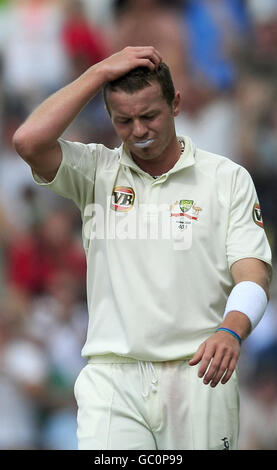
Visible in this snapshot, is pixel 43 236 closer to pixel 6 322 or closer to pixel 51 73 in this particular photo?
pixel 6 322

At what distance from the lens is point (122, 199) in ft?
14.1

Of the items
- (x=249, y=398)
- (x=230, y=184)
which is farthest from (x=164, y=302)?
(x=249, y=398)

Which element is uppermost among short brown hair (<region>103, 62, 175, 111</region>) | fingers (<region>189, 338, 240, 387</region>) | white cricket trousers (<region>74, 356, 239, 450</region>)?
short brown hair (<region>103, 62, 175, 111</region>)

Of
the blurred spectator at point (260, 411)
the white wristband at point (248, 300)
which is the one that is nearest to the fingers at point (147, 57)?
the white wristband at point (248, 300)

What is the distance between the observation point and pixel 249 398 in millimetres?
7965

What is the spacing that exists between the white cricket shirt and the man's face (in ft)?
0.50

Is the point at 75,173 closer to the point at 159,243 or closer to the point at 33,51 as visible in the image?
the point at 159,243

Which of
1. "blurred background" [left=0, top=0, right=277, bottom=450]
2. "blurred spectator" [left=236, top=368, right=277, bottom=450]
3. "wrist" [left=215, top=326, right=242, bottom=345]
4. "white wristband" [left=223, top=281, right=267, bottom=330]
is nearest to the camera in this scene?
"wrist" [left=215, top=326, right=242, bottom=345]

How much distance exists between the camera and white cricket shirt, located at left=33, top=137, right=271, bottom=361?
4.08 m

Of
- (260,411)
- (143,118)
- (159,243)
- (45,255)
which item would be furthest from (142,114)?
(45,255)

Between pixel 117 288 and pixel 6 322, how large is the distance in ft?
15.0

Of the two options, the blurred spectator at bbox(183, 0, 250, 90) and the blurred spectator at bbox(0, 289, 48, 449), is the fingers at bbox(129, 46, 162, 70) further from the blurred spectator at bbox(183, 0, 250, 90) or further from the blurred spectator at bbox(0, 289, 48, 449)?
the blurred spectator at bbox(183, 0, 250, 90)

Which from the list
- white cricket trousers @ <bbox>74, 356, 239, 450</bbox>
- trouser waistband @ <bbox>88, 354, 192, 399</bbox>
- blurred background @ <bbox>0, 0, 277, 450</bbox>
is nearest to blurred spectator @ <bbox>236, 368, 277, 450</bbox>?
blurred background @ <bbox>0, 0, 277, 450</bbox>

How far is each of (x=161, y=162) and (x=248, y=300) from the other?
2.60 ft
